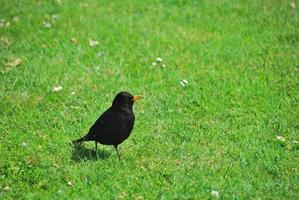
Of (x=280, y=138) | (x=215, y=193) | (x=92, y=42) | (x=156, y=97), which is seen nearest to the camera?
(x=215, y=193)

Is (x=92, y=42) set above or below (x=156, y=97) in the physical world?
above

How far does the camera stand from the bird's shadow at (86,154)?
298 inches

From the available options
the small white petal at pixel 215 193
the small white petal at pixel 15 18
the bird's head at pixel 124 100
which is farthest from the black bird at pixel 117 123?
the small white petal at pixel 15 18

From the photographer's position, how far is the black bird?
7273mm

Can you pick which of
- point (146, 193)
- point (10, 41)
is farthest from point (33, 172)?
point (10, 41)

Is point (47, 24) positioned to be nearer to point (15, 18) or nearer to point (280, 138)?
point (15, 18)

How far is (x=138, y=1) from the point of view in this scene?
13.2 meters

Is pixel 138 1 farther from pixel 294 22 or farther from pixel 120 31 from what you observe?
pixel 294 22

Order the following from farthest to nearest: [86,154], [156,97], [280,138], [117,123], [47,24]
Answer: [47,24], [156,97], [280,138], [86,154], [117,123]

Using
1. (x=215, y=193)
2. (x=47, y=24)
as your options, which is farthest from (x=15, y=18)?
(x=215, y=193)

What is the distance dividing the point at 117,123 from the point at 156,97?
2.17 metres

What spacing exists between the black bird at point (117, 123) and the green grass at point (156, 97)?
335 millimetres

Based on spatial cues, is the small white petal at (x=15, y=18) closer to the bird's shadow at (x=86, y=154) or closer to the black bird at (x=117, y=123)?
the bird's shadow at (x=86, y=154)

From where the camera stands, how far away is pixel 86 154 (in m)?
7.72
